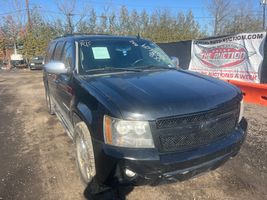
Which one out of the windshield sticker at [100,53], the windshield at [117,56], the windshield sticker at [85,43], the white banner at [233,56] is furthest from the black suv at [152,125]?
the white banner at [233,56]

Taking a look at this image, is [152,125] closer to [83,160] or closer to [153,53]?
[83,160]

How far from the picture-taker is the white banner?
824 centimetres

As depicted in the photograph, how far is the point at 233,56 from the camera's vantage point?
909 cm

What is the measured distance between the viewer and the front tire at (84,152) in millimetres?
3006

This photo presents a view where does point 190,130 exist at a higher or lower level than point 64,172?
higher

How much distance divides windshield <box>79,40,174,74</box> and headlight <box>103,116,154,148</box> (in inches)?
53.6

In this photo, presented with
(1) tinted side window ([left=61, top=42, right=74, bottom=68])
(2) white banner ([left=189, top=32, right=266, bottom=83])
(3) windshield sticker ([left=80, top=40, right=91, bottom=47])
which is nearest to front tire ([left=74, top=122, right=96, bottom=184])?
(1) tinted side window ([left=61, top=42, right=74, bottom=68])

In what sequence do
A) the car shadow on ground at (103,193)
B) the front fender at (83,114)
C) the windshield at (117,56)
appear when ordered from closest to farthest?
the front fender at (83,114) < the car shadow on ground at (103,193) < the windshield at (117,56)

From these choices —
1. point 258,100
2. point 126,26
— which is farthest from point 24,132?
point 126,26

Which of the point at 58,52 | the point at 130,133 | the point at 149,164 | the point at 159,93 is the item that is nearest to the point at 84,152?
the point at 130,133

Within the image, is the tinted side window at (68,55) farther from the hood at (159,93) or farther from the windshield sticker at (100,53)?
the hood at (159,93)

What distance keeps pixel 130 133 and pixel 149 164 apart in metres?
0.34

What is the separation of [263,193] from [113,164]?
1.96m

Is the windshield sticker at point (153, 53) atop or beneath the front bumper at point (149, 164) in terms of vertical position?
atop
